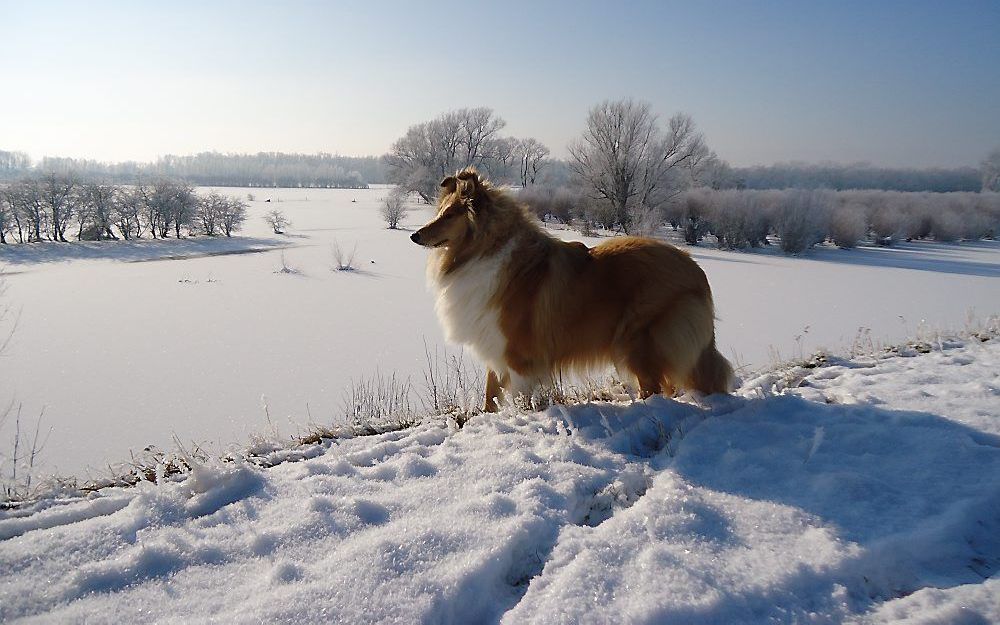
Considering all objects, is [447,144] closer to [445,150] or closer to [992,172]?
[445,150]

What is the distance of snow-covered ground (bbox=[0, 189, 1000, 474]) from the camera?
6.74 metres

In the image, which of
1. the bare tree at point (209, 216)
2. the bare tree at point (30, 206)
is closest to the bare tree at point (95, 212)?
the bare tree at point (30, 206)

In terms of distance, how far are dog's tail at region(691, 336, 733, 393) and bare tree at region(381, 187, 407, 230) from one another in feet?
137

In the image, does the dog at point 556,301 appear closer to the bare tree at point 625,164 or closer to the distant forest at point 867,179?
the bare tree at point 625,164

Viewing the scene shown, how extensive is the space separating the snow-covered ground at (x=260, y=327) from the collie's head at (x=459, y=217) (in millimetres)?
2216

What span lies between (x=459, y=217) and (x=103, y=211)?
43085mm

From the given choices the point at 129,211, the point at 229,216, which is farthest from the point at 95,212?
the point at 229,216

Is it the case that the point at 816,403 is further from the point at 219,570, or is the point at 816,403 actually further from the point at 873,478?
the point at 219,570

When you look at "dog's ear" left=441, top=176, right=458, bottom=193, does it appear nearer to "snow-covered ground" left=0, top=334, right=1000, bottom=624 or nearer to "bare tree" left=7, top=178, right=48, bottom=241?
"snow-covered ground" left=0, top=334, right=1000, bottom=624

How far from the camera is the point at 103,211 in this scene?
3584 cm

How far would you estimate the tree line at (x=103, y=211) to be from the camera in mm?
33938

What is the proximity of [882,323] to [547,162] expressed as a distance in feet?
221

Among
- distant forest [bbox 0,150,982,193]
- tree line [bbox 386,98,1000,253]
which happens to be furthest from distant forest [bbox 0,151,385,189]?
tree line [bbox 386,98,1000,253]

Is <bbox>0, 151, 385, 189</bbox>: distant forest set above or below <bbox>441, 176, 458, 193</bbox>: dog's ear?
above
